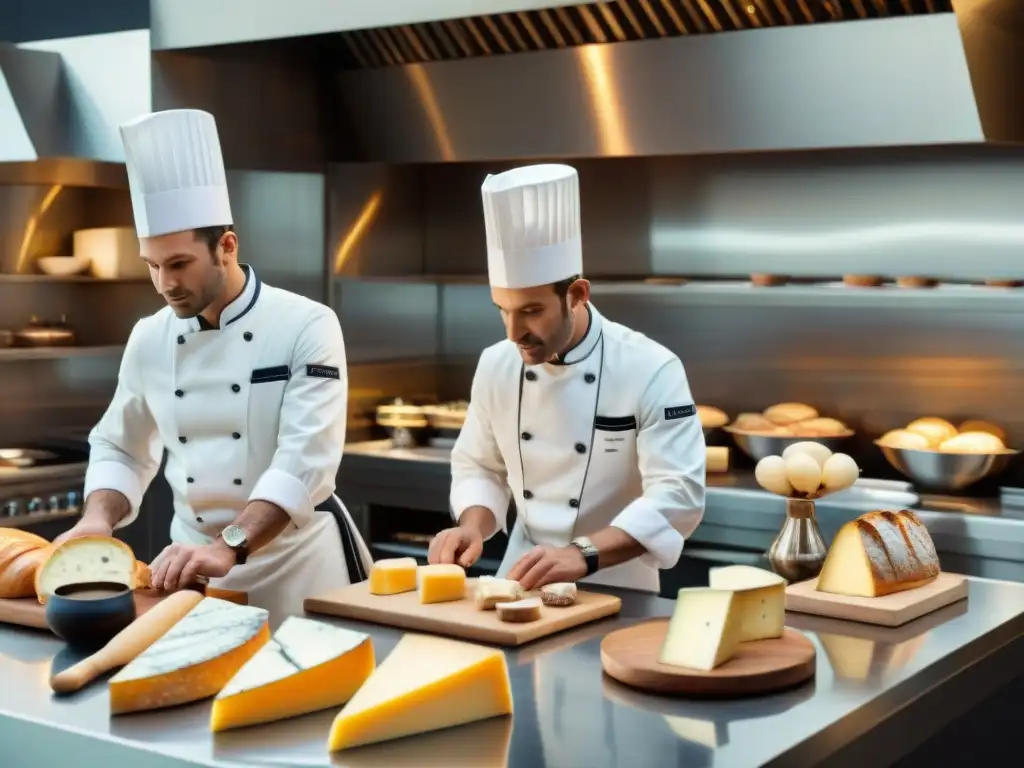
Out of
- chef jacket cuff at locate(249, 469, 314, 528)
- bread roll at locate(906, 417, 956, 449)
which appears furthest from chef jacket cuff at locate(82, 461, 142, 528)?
bread roll at locate(906, 417, 956, 449)

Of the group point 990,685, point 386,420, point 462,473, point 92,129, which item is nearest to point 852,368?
point 386,420

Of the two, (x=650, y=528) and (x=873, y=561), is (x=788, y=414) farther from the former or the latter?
(x=873, y=561)

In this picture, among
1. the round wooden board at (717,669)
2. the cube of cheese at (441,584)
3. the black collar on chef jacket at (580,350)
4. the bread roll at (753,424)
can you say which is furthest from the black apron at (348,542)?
the bread roll at (753,424)

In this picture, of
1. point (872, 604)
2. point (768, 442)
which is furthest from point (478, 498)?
point (768, 442)

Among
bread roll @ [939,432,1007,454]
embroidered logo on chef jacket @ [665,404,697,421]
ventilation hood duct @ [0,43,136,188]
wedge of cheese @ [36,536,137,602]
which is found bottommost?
wedge of cheese @ [36,536,137,602]

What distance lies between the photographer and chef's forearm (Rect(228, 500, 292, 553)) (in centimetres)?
255

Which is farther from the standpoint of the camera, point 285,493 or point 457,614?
point 285,493

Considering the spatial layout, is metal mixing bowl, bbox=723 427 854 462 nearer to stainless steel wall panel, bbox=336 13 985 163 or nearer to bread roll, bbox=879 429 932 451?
bread roll, bbox=879 429 932 451

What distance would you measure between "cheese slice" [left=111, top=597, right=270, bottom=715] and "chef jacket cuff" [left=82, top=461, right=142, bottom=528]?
34.1 inches

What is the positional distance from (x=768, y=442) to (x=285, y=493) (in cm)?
187

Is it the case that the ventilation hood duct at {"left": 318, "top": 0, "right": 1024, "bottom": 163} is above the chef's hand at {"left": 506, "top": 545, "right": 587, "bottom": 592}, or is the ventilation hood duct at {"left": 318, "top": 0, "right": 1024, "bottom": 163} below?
above

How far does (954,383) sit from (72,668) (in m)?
2.99

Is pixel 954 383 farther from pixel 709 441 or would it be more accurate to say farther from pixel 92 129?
pixel 92 129

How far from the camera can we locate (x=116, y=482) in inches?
110
